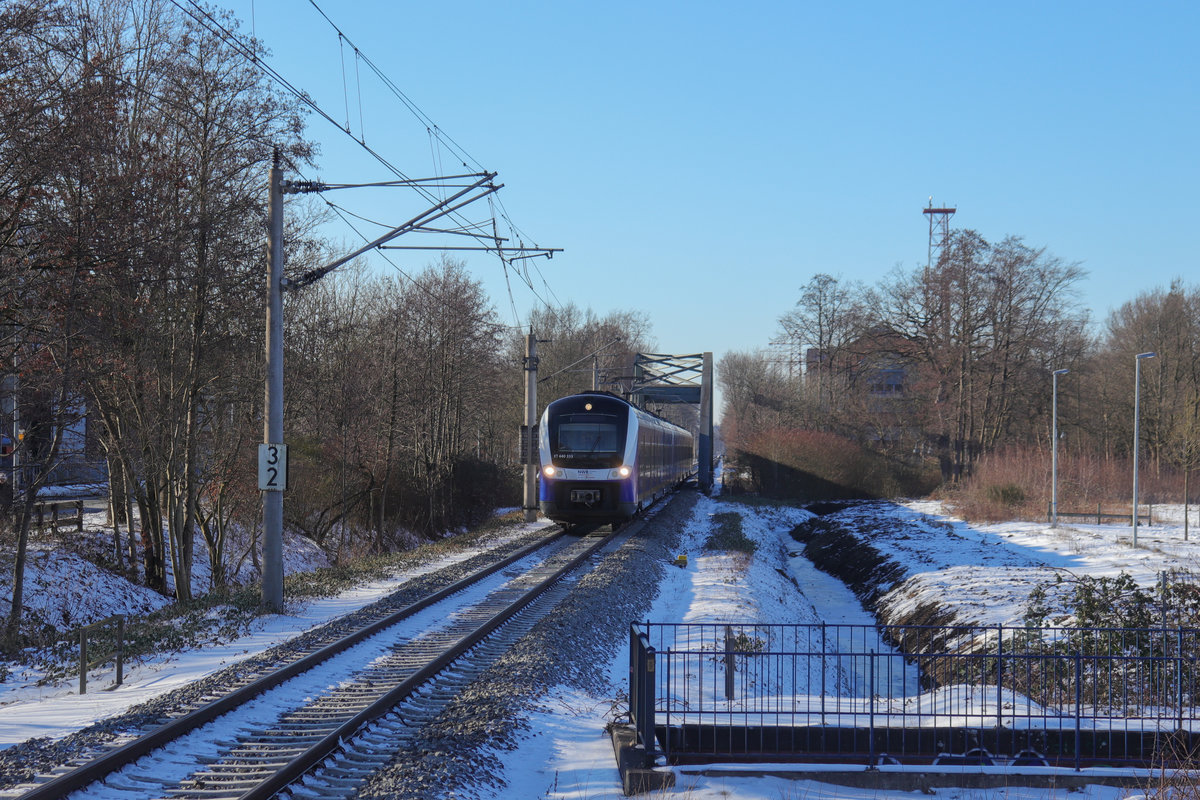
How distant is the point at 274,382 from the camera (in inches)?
531

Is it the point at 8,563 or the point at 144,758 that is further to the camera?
the point at 8,563

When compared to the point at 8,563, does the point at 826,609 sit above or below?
below

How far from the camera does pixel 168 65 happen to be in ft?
55.5

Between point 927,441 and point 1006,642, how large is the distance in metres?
33.2

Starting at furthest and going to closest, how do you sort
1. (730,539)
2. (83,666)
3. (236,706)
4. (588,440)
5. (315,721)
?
(730,539)
(588,440)
(83,666)
(236,706)
(315,721)

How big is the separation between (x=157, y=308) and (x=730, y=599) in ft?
35.8

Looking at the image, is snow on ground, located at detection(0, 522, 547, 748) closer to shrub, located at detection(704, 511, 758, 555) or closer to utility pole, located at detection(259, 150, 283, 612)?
utility pole, located at detection(259, 150, 283, 612)

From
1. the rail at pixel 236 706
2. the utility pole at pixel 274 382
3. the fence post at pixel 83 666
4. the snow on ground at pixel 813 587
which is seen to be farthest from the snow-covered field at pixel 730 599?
the rail at pixel 236 706

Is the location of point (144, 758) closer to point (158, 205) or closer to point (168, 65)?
point (158, 205)

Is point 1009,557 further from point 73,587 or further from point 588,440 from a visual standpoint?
point 73,587

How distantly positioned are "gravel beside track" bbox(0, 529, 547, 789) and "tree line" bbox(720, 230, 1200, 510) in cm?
3312

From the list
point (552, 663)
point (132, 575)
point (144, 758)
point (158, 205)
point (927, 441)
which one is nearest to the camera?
point (144, 758)

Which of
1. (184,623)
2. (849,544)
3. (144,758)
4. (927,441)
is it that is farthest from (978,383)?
(144,758)

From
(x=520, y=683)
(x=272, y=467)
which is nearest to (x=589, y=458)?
(x=272, y=467)
